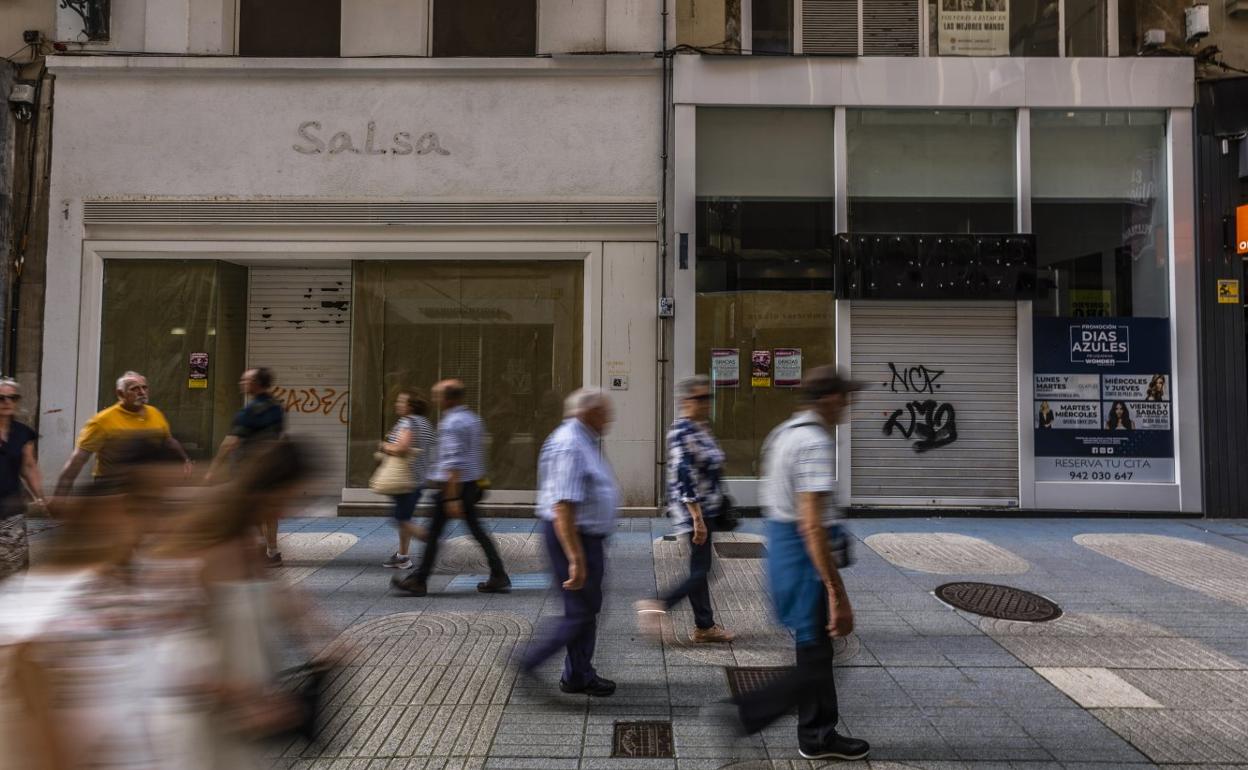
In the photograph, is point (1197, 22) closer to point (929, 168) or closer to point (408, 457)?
point (929, 168)

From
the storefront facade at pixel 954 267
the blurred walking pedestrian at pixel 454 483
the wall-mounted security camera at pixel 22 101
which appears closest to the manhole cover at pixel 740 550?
the storefront facade at pixel 954 267

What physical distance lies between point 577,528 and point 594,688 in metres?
0.96

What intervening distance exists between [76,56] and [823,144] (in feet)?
34.4

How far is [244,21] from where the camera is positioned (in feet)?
37.0

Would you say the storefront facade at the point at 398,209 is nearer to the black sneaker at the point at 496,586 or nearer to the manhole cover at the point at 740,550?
Answer: the manhole cover at the point at 740,550

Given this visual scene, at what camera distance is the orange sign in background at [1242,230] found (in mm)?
10196

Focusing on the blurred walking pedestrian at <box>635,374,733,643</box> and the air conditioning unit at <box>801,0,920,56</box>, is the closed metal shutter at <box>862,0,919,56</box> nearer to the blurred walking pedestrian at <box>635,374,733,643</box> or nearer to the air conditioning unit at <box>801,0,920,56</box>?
the air conditioning unit at <box>801,0,920,56</box>

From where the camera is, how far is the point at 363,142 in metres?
10.9

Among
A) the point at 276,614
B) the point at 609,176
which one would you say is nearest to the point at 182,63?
the point at 609,176

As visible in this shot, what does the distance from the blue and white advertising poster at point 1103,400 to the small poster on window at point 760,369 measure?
358 centimetres

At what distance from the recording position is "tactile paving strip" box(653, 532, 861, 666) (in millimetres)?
5230

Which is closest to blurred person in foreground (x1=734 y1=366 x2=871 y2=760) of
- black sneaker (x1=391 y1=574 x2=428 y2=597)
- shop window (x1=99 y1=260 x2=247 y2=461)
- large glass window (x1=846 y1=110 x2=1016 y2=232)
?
black sneaker (x1=391 y1=574 x2=428 y2=597)

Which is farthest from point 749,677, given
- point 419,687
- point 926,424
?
point 926,424

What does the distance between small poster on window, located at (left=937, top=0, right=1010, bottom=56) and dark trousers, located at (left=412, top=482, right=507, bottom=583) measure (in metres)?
9.06
